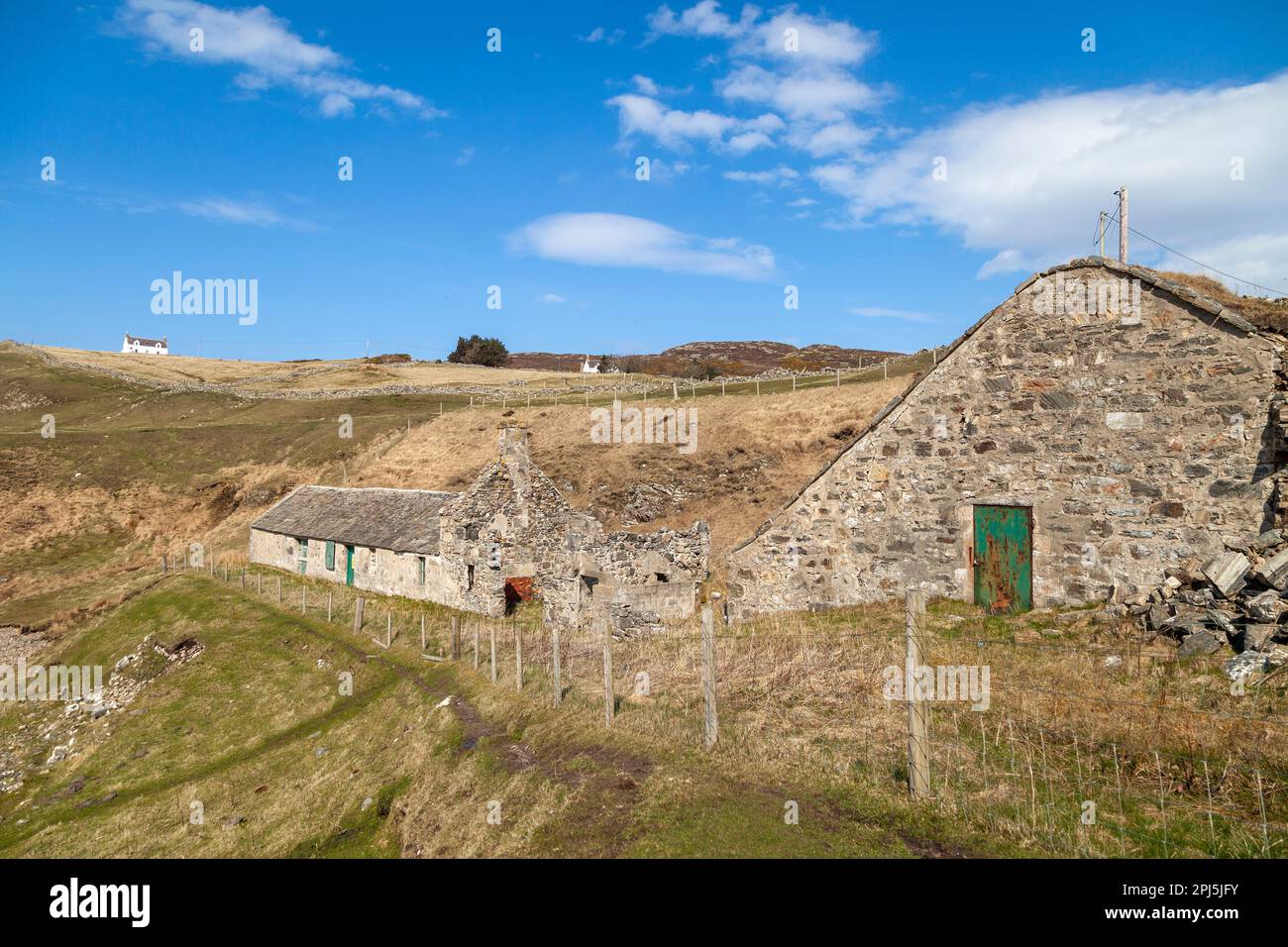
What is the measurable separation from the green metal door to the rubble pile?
6.36ft

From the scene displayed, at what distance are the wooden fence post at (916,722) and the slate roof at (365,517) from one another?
2135cm

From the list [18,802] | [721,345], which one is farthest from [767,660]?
[721,345]

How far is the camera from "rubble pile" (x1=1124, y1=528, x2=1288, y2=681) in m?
9.73

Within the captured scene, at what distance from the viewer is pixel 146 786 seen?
55.0ft

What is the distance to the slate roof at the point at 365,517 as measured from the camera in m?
28.5

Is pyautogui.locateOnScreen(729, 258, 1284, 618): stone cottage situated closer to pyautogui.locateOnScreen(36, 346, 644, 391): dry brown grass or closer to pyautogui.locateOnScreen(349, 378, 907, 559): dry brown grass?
pyautogui.locateOnScreen(349, 378, 907, 559): dry brown grass

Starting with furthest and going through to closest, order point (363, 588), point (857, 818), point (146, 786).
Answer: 1. point (363, 588)
2. point (146, 786)
3. point (857, 818)

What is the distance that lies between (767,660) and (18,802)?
1897 centimetres

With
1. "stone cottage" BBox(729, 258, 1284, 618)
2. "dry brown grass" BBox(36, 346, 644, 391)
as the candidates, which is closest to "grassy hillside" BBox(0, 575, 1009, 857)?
"stone cottage" BBox(729, 258, 1284, 618)

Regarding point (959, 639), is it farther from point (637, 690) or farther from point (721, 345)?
point (721, 345)

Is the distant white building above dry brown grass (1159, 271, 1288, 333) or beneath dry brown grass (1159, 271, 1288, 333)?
above

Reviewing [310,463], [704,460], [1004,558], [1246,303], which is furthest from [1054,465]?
[310,463]

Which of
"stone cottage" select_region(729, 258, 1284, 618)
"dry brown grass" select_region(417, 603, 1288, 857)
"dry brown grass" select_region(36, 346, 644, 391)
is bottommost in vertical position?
"dry brown grass" select_region(417, 603, 1288, 857)
